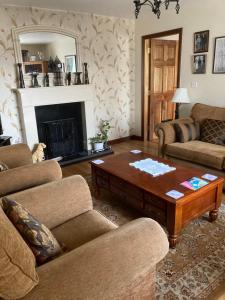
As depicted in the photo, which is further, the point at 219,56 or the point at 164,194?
the point at 219,56

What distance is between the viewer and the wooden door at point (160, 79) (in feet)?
15.8

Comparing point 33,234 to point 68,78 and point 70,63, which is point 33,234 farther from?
point 70,63

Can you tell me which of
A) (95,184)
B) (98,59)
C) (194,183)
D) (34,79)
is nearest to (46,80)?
(34,79)

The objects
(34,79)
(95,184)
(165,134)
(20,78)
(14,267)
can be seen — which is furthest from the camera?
(34,79)

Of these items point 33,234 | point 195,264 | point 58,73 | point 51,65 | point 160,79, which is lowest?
point 195,264

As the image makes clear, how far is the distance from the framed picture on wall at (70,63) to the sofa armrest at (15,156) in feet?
7.08

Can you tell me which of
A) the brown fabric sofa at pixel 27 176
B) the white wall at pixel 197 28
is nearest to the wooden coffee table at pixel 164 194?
the brown fabric sofa at pixel 27 176

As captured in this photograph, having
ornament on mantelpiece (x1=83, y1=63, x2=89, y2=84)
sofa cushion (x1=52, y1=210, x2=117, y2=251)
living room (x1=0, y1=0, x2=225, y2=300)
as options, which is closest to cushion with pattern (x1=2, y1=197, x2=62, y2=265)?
living room (x1=0, y1=0, x2=225, y2=300)

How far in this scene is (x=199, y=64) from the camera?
394 centimetres

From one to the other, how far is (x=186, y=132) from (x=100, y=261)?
9.31 ft

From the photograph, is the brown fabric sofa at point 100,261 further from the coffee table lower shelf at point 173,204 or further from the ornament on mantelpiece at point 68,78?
the ornament on mantelpiece at point 68,78

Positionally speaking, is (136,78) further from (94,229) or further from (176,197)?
(94,229)

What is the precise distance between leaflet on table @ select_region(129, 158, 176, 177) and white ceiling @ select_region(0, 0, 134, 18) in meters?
2.53

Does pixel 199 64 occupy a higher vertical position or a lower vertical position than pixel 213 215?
higher
